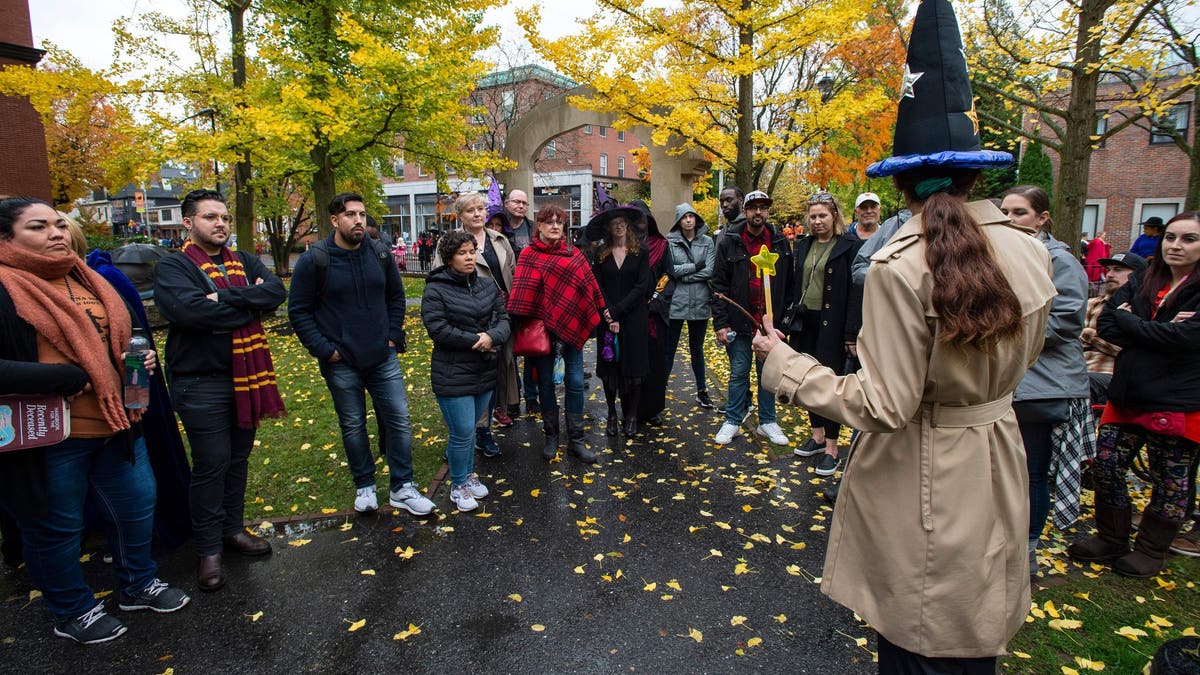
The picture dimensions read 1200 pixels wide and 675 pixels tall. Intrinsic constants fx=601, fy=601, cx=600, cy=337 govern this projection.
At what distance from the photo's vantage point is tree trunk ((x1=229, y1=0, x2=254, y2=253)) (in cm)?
1238

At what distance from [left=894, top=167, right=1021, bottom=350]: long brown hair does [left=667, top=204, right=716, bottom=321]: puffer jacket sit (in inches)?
Result: 183

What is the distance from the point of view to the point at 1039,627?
307 cm

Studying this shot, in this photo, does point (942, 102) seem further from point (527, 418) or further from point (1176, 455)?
point (527, 418)

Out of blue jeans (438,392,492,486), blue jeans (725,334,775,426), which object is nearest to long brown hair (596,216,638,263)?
blue jeans (725,334,775,426)

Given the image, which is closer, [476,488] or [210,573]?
[210,573]

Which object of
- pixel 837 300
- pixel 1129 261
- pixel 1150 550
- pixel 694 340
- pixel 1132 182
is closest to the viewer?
pixel 1150 550

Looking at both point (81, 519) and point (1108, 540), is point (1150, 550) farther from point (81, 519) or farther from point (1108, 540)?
point (81, 519)

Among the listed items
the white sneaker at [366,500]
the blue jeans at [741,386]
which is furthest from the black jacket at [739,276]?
the white sneaker at [366,500]

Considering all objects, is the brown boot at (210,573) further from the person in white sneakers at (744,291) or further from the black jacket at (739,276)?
the black jacket at (739,276)

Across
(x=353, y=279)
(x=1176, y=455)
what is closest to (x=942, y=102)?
(x=1176, y=455)

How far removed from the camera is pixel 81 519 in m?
3.03

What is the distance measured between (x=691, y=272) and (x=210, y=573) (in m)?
4.86

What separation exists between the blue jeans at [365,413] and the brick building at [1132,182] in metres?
27.9

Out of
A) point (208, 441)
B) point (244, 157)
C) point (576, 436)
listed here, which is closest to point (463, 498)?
point (576, 436)
